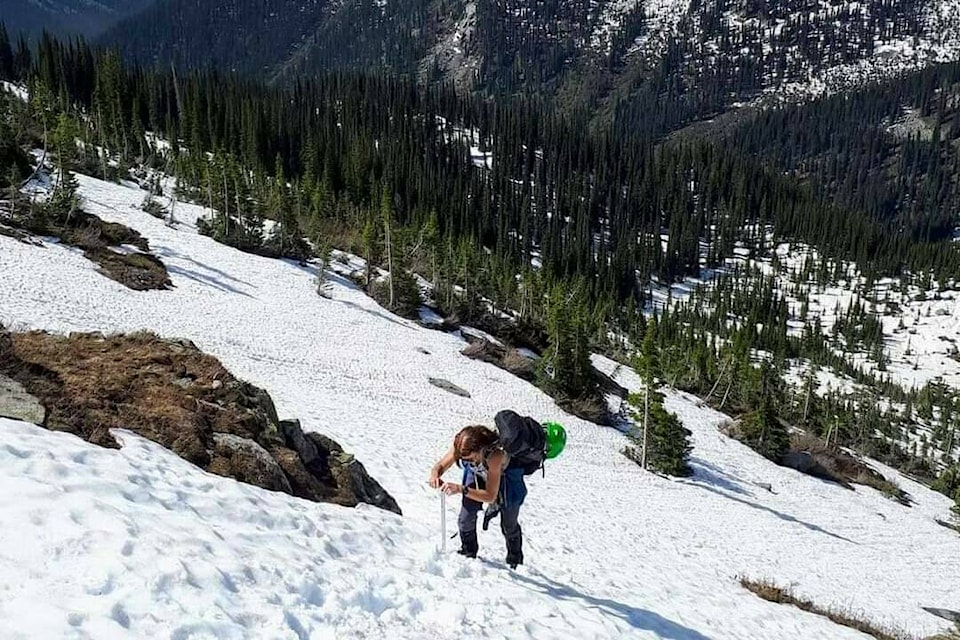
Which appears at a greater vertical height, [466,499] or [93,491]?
[93,491]

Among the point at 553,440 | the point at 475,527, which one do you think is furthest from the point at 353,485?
the point at 553,440

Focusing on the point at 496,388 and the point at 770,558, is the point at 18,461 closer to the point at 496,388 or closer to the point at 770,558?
the point at 770,558

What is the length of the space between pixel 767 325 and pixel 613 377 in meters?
92.9

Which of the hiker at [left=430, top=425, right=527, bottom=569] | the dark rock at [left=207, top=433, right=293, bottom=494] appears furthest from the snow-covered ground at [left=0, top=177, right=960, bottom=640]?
the dark rock at [left=207, top=433, right=293, bottom=494]

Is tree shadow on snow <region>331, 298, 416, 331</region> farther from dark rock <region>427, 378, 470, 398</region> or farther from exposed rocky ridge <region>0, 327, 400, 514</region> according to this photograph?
exposed rocky ridge <region>0, 327, 400, 514</region>

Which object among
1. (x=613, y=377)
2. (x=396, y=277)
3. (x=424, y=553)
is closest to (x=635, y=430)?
(x=613, y=377)

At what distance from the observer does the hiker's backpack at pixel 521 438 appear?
6.88 metres

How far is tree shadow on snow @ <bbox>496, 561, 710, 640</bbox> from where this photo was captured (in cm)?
818

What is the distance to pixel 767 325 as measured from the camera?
416ft

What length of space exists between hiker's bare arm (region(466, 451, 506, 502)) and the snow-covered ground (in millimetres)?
1253

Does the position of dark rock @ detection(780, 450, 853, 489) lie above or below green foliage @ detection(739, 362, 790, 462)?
below

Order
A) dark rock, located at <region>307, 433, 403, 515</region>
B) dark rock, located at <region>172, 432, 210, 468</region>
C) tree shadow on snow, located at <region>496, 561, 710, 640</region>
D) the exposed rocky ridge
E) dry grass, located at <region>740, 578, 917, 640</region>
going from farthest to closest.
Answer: dry grass, located at <region>740, 578, 917, 640</region>
dark rock, located at <region>307, 433, 403, 515</region>
dark rock, located at <region>172, 432, 210, 468</region>
the exposed rocky ridge
tree shadow on snow, located at <region>496, 561, 710, 640</region>

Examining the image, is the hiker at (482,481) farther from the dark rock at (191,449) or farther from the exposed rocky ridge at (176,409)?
the dark rock at (191,449)

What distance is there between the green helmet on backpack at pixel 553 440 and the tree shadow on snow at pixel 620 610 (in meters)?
2.28
